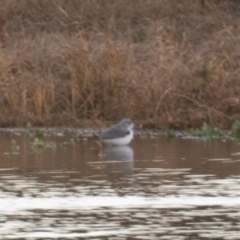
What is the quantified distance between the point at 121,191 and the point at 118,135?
14.0 ft

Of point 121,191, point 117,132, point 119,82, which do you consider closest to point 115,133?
point 117,132

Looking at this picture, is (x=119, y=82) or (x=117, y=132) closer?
(x=117, y=132)

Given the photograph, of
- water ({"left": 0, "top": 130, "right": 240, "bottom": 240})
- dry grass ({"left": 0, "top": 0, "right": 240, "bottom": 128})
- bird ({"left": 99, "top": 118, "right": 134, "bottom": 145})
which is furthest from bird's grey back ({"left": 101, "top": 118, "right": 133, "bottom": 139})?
dry grass ({"left": 0, "top": 0, "right": 240, "bottom": 128})

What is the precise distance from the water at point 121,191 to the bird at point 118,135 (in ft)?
0.51

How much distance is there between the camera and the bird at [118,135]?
15.0m

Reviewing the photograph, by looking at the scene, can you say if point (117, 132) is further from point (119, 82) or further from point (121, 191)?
point (121, 191)

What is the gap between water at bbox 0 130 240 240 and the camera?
29.1ft

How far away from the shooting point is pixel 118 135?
15.0 metres

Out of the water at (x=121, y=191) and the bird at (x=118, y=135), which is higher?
the bird at (x=118, y=135)

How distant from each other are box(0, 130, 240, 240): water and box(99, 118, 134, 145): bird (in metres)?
0.15

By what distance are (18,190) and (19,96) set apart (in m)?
7.00

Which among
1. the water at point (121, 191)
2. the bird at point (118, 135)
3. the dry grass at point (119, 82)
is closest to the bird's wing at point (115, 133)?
the bird at point (118, 135)

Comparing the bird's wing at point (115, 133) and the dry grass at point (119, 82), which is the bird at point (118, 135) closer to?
the bird's wing at point (115, 133)

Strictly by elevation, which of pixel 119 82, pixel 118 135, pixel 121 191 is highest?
pixel 119 82
